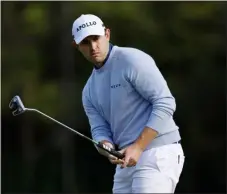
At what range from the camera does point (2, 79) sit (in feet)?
35.3

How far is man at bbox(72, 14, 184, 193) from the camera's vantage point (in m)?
4.48

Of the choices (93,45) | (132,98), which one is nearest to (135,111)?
(132,98)

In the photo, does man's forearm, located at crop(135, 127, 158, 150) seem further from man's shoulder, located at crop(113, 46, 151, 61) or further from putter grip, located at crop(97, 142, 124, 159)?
man's shoulder, located at crop(113, 46, 151, 61)

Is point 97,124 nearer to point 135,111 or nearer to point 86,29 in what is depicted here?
point 135,111

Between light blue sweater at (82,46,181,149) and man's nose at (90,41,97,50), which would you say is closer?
light blue sweater at (82,46,181,149)

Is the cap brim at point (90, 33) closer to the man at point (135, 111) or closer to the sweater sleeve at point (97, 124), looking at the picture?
the man at point (135, 111)

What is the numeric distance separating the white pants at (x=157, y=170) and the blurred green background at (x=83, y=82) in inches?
218

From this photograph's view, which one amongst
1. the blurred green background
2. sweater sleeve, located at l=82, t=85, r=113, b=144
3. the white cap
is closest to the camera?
the white cap

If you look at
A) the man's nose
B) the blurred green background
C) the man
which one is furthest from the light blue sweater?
the blurred green background

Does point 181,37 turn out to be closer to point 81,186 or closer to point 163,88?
point 81,186

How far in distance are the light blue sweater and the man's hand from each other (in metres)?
0.13

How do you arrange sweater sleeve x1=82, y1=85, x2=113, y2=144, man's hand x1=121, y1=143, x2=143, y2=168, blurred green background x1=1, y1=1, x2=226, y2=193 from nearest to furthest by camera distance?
man's hand x1=121, y1=143, x2=143, y2=168 → sweater sleeve x1=82, y1=85, x2=113, y2=144 → blurred green background x1=1, y1=1, x2=226, y2=193

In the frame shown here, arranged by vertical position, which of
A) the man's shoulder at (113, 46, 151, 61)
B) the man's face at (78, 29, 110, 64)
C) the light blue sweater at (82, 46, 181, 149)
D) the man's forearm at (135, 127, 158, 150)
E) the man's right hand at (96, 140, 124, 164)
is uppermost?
the man's face at (78, 29, 110, 64)

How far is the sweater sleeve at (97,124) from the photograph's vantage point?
484 cm
